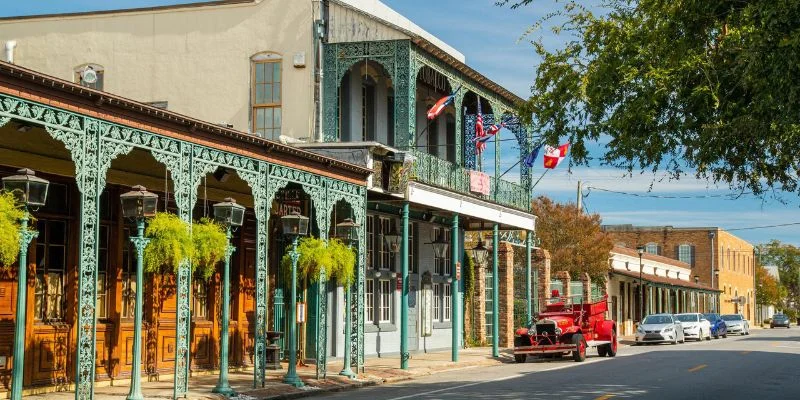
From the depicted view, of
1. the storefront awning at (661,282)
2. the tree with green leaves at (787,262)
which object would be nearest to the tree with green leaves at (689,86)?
the storefront awning at (661,282)

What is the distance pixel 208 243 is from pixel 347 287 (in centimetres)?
583

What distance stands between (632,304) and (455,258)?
38.3 m

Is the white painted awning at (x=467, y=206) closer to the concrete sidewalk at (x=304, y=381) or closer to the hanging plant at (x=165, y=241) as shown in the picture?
the concrete sidewalk at (x=304, y=381)

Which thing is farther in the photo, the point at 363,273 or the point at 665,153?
the point at 363,273

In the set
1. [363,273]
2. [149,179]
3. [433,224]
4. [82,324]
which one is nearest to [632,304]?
[433,224]

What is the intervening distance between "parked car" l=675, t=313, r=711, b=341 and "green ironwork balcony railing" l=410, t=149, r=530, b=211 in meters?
18.3

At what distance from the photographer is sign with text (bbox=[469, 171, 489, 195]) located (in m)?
31.7

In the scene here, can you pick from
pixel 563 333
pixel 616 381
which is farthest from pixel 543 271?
pixel 616 381

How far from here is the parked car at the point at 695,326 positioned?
169 feet

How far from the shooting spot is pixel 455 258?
28.8 metres

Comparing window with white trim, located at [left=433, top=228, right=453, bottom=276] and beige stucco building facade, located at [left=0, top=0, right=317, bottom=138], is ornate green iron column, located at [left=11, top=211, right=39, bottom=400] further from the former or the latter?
window with white trim, located at [left=433, top=228, right=453, bottom=276]

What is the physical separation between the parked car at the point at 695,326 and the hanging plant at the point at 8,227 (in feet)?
136

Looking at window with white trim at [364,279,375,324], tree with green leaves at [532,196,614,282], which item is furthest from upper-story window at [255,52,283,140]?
tree with green leaves at [532,196,614,282]

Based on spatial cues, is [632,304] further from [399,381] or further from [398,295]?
[399,381]
